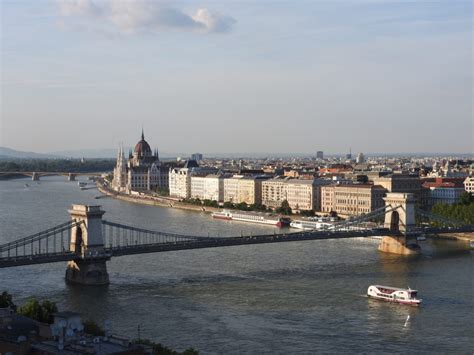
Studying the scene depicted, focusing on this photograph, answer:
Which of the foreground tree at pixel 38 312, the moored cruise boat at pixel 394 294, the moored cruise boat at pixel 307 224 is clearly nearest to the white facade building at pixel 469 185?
the moored cruise boat at pixel 307 224

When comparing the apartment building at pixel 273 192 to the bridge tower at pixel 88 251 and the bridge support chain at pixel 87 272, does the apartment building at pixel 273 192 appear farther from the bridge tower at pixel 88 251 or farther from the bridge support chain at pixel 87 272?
the bridge support chain at pixel 87 272

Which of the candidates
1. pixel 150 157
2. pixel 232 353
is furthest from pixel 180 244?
pixel 150 157

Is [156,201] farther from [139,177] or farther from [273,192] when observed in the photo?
[139,177]

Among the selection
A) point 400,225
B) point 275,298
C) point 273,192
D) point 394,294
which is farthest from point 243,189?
point 394,294

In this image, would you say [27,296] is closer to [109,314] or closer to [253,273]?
[109,314]

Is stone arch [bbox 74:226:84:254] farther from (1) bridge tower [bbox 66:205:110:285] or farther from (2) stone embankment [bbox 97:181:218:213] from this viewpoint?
(2) stone embankment [bbox 97:181:218:213]
